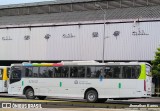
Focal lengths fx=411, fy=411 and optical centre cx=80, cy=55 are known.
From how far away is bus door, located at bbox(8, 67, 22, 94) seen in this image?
103 feet

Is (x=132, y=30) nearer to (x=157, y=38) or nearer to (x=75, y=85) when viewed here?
(x=157, y=38)

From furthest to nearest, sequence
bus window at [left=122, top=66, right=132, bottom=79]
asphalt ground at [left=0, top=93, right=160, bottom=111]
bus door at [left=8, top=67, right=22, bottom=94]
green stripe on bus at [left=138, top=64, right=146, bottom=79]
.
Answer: bus door at [left=8, top=67, right=22, bottom=94], bus window at [left=122, top=66, right=132, bottom=79], green stripe on bus at [left=138, top=64, right=146, bottom=79], asphalt ground at [left=0, top=93, right=160, bottom=111]

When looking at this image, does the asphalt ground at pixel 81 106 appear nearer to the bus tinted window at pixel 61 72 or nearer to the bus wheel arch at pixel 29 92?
the bus tinted window at pixel 61 72

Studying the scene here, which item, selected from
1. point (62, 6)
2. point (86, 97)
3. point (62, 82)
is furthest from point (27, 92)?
point (62, 6)

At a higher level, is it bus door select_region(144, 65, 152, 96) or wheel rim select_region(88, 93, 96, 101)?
bus door select_region(144, 65, 152, 96)

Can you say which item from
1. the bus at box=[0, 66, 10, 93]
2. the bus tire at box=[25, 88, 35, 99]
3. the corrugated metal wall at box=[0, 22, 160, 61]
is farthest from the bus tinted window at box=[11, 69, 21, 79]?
the corrugated metal wall at box=[0, 22, 160, 61]

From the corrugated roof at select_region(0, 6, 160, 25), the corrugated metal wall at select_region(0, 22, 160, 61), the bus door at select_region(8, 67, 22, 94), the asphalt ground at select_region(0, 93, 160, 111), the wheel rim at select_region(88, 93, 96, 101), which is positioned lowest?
the asphalt ground at select_region(0, 93, 160, 111)

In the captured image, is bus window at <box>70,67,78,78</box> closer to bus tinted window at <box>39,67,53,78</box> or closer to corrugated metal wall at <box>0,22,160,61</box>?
bus tinted window at <box>39,67,53,78</box>

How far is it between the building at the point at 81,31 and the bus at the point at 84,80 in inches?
731

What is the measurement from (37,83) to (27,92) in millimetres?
1310

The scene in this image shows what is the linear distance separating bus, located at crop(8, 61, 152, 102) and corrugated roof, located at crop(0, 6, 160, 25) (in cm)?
2112

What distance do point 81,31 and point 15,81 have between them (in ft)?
66.5

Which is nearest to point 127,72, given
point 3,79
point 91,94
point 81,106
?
point 91,94

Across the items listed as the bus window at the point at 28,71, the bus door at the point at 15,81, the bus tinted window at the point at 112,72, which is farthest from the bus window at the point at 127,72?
the bus door at the point at 15,81
